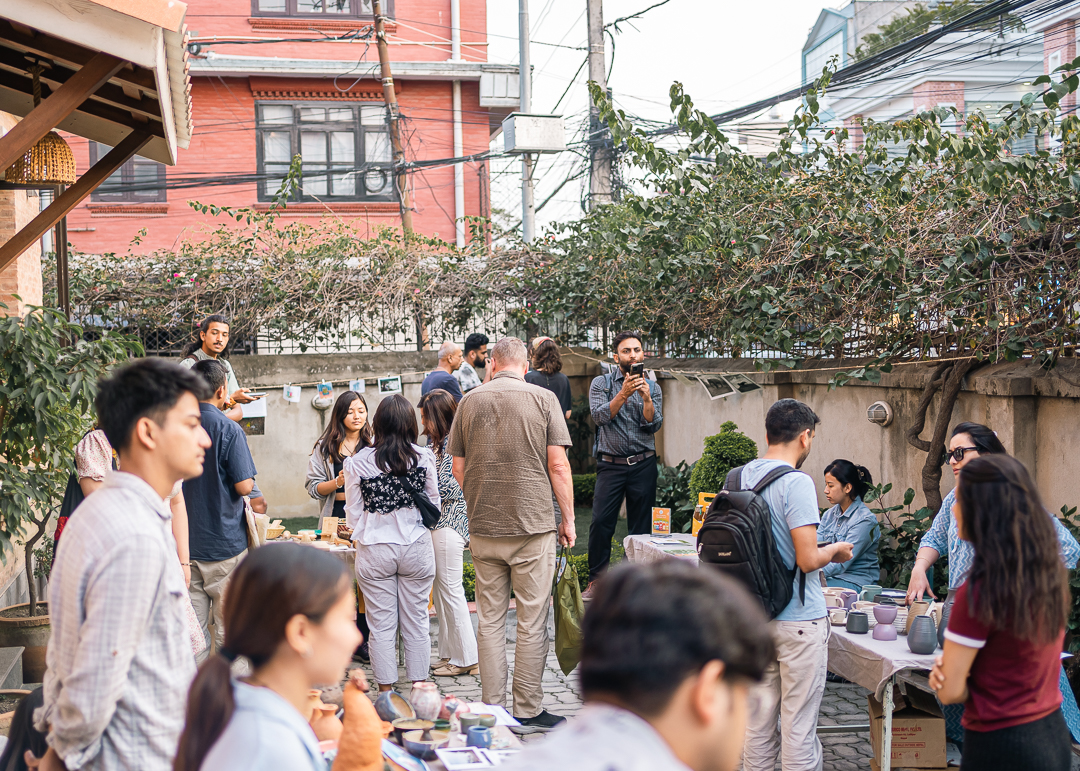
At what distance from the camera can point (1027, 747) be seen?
108 inches

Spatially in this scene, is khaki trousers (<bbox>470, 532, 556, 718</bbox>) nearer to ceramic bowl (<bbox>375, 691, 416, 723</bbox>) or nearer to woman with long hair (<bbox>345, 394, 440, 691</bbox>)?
woman with long hair (<bbox>345, 394, 440, 691</bbox>)

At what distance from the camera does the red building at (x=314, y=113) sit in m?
17.1

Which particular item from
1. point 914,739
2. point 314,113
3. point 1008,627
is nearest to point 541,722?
point 914,739

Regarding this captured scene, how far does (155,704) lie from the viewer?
84.9 inches

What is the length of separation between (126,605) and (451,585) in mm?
4083

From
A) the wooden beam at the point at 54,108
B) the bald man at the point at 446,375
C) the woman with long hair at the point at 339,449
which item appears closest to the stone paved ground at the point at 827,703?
the woman with long hair at the point at 339,449

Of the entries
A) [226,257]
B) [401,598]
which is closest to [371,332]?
[226,257]

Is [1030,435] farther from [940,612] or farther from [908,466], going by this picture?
[940,612]

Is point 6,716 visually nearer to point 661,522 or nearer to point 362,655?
point 362,655

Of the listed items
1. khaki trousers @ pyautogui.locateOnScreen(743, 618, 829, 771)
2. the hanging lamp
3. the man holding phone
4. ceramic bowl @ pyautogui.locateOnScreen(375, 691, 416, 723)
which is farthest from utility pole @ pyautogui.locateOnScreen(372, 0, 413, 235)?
ceramic bowl @ pyautogui.locateOnScreen(375, 691, 416, 723)

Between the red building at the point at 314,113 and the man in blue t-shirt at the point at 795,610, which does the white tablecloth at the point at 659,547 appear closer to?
the man in blue t-shirt at the point at 795,610

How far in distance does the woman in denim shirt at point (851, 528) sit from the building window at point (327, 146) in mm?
13186

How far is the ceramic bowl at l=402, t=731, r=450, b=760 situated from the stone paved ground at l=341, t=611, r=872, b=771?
194 cm

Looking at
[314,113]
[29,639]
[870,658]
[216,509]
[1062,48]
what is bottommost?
[29,639]
